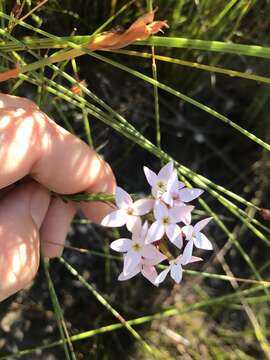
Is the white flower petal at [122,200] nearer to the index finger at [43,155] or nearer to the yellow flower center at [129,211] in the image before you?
the yellow flower center at [129,211]

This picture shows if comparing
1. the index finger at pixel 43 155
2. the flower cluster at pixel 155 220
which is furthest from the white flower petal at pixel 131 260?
the index finger at pixel 43 155

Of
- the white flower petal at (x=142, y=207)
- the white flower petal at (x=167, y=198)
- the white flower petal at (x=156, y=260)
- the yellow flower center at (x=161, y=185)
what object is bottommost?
the white flower petal at (x=156, y=260)

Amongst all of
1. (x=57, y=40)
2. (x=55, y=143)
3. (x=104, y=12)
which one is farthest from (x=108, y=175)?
(x=104, y=12)

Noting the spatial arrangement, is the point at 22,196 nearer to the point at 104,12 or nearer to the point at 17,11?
the point at 17,11

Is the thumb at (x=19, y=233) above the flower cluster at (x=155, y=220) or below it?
below

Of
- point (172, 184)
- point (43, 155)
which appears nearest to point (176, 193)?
point (172, 184)

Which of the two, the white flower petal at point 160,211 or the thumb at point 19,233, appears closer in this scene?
the white flower petal at point 160,211

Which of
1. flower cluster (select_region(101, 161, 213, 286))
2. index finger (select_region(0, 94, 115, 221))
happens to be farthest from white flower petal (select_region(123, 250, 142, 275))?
index finger (select_region(0, 94, 115, 221))
